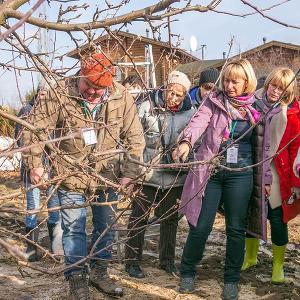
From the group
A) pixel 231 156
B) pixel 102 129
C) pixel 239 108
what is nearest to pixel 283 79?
pixel 239 108

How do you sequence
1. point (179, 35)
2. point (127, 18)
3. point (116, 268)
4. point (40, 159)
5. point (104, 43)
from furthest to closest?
point (116, 268) < point (40, 159) < point (104, 43) < point (179, 35) < point (127, 18)

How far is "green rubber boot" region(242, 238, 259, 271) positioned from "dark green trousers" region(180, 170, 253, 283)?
77 cm

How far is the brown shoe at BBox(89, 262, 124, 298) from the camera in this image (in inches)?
165

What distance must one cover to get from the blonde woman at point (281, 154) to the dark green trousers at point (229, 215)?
1.20ft

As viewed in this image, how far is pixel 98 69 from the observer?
350cm

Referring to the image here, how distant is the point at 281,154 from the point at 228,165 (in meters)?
0.71

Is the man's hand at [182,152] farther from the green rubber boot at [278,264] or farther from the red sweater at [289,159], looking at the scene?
the green rubber boot at [278,264]

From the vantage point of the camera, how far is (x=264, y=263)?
17.1 feet

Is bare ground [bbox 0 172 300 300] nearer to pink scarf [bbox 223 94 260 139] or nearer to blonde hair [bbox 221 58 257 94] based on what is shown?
pink scarf [bbox 223 94 260 139]

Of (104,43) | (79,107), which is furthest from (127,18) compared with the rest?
(79,107)

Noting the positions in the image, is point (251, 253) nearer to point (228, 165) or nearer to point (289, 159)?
point (289, 159)

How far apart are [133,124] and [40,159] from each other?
74 centimetres

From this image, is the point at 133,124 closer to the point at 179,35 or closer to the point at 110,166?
the point at 110,166

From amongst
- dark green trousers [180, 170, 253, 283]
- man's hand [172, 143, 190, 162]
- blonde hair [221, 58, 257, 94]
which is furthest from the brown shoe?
blonde hair [221, 58, 257, 94]
